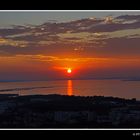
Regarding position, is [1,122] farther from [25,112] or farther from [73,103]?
[73,103]

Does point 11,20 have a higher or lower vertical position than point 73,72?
higher

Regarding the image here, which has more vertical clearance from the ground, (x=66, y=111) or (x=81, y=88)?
(x=81, y=88)

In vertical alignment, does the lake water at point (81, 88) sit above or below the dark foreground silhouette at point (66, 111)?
above
